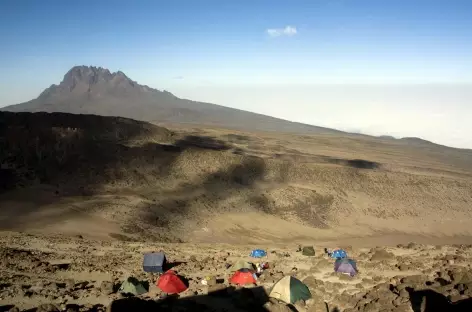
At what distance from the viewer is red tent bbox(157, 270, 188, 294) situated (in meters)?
15.6

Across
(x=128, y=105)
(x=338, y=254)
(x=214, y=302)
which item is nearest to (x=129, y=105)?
(x=128, y=105)

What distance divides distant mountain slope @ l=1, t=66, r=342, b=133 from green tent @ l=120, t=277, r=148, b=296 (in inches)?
4087

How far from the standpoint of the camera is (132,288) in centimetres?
1530

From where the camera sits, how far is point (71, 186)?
104ft

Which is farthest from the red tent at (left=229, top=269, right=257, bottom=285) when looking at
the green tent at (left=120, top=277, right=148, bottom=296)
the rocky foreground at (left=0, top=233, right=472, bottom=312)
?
the green tent at (left=120, top=277, right=148, bottom=296)

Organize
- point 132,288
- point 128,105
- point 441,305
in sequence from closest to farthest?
point 441,305
point 132,288
point 128,105

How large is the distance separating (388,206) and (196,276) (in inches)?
971

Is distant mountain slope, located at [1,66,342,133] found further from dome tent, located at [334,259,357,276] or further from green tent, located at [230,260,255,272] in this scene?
green tent, located at [230,260,255,272]

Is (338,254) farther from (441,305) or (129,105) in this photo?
(129,105)

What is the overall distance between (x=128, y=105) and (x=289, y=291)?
14842cm

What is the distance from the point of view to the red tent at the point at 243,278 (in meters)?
16.9

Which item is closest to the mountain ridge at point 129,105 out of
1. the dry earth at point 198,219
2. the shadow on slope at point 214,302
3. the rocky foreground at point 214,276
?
the dry earth at point 198,219

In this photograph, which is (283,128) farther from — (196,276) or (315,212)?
(196,276)

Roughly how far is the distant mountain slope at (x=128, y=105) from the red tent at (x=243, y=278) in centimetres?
10215
